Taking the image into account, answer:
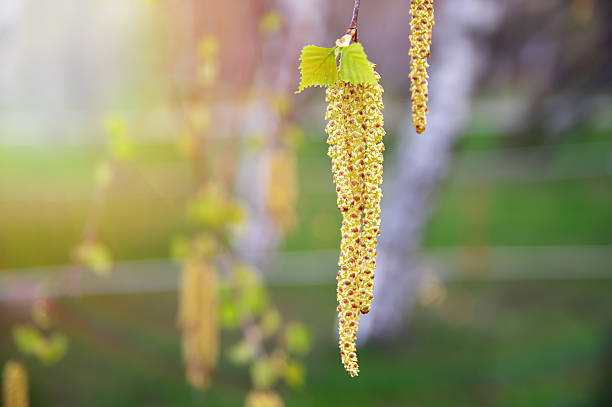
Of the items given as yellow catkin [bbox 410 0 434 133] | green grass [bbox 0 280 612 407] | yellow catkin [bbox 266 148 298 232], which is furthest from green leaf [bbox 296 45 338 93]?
green grass [bbox 0 280 612 407]

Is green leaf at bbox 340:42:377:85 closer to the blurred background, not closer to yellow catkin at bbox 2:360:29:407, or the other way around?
the blurred background

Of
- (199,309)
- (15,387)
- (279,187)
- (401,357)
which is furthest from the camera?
(401,357)

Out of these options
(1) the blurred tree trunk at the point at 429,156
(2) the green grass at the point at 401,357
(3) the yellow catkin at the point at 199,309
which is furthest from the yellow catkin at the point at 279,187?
(2) the green grass at the point at 401,357

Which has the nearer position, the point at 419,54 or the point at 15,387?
the point at 419,54

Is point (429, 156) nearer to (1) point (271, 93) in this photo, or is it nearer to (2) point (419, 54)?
(1) point (271, 93)

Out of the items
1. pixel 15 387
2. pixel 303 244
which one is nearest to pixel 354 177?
pixel 15 387

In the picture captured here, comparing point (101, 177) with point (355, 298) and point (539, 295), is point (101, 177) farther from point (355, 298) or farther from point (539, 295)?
point (539, 295)
